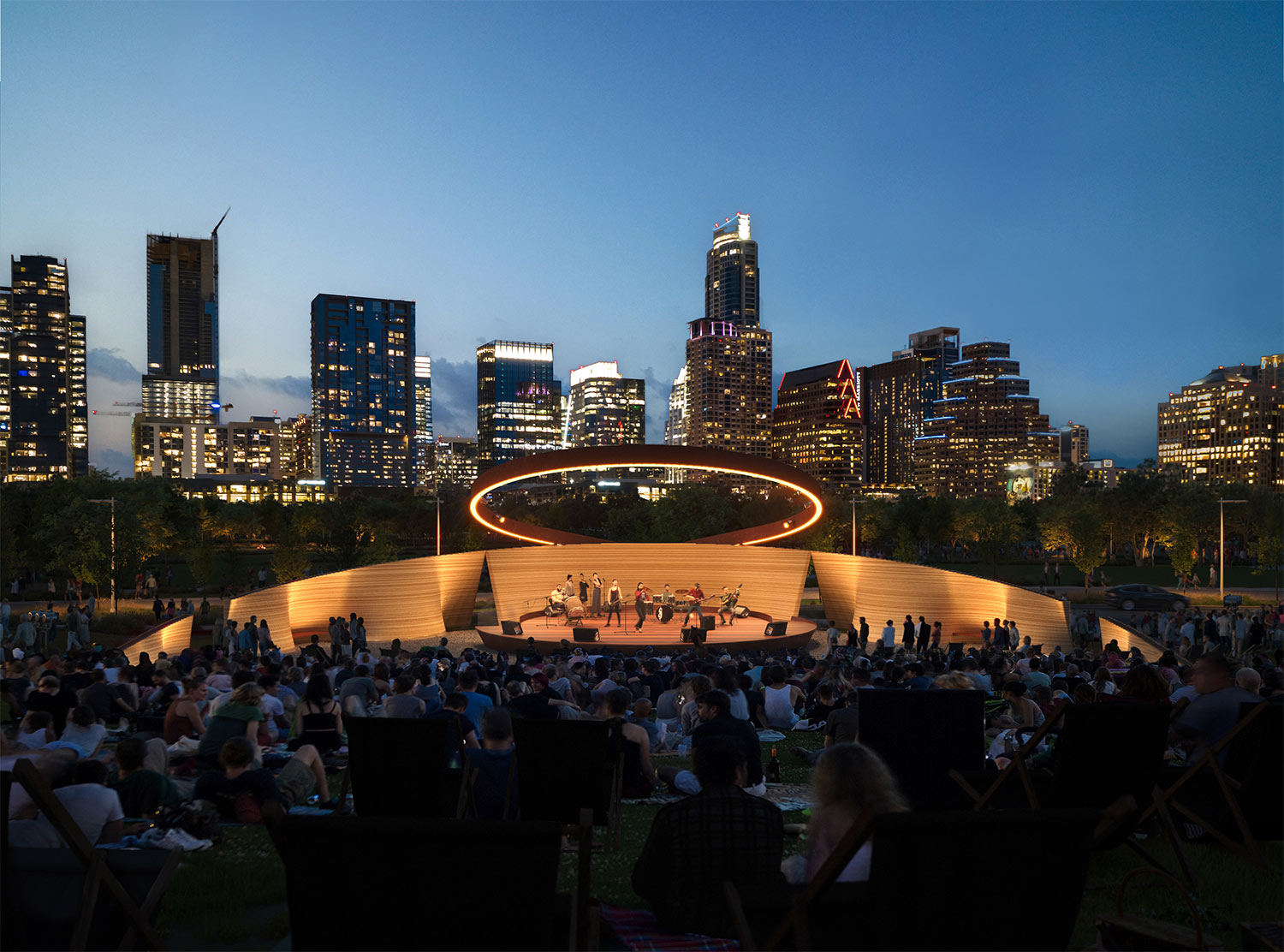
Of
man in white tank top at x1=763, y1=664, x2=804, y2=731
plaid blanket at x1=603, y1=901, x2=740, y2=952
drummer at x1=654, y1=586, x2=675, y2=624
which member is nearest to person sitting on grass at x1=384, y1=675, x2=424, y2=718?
plaid blanket at x1=603, y1=901, x2=740, y2=952

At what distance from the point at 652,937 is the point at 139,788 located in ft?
12.8

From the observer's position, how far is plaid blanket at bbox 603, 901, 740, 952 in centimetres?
371

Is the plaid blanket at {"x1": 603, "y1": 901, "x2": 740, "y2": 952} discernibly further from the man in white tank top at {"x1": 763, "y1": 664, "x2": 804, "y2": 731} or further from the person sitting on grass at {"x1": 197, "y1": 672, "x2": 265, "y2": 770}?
the man in white tank top at {"x1": 763, "y1": 664, "x2": 804, "y2": 731}

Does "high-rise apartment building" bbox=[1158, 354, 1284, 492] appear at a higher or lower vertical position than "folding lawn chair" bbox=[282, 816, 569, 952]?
higher

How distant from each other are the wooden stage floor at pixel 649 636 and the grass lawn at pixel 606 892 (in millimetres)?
16193

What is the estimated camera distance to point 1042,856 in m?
2.46

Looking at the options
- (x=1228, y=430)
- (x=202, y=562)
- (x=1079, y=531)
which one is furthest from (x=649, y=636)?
(x=1228, y=430)

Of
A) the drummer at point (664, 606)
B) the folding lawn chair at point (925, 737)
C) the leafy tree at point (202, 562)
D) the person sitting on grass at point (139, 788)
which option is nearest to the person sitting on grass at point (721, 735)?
the folding lawn chair at point (925, 737)

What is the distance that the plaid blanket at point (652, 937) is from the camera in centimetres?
371

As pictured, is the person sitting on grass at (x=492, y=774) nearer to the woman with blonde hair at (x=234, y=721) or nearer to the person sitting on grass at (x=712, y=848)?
the person sitting on grass at (x=712, y=848)

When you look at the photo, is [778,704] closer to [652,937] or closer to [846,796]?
[652,937]

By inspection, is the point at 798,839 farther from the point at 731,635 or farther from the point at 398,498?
the point at 398,498

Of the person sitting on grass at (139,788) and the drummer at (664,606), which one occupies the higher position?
the person sitting on grass at (139,788)

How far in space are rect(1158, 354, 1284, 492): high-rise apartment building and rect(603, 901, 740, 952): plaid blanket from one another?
153 meters
